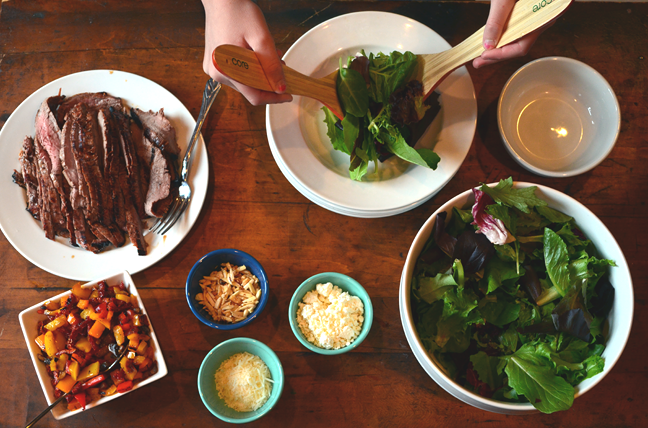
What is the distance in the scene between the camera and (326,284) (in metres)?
1.38

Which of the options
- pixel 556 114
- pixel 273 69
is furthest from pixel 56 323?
pixel 556 114

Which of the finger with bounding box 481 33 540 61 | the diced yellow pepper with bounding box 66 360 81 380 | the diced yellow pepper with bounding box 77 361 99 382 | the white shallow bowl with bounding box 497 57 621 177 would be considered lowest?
the diced yellow pepper with bounding box 77 361 99 382

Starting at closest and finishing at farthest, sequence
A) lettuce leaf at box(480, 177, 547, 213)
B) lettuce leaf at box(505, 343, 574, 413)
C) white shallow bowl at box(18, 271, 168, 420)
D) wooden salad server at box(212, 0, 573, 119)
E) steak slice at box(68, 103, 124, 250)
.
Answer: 1. wooden salad server at box(212, 0, 573, 119)
2. lettuce leaf at box(505, 343, 574, 413)
3. lettuce leaf at box(480, 177, 547, 213)
4. white shallow bowl at box(18, 271, 168, 420)
5. steak slice at box(68, 103, 124, 250)

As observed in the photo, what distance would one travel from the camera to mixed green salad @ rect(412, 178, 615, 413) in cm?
115

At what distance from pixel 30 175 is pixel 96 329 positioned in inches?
25.1

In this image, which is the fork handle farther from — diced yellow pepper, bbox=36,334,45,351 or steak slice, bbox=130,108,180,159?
diced yellow pepper, bbox=36,334,45,351

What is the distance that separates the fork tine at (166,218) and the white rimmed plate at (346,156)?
415mm

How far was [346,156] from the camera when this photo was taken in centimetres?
149

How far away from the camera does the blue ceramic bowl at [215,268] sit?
1.36 meters

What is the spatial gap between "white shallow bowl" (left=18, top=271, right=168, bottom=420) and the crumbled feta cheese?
1.63ft

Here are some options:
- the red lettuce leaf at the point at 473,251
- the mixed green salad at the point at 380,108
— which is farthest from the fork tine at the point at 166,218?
the red lettuce leaf at the point at 473,251

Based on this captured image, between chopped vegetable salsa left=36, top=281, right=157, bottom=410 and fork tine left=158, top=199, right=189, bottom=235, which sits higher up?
fork tine left=158, top=199, right=189, bottom=235

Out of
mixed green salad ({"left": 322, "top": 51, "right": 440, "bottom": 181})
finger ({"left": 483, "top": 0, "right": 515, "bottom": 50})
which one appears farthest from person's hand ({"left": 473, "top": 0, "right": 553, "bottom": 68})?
mixed green salad ({"left": 322, "top": 51, "right": 440, "bottom": 181})

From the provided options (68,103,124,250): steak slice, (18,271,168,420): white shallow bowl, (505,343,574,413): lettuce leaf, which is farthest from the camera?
(68,103,124,250): steak slice
